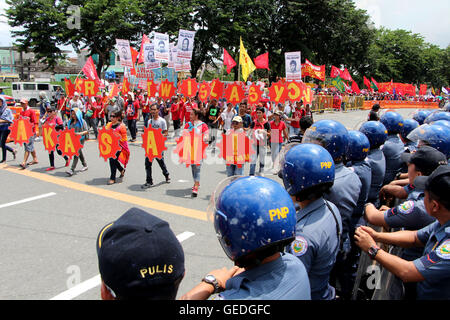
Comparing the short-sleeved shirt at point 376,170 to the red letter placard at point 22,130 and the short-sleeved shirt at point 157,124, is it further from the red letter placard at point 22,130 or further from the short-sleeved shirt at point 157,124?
the red letter placard at point 22,130

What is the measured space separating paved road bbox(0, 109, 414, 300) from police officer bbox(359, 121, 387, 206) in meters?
1.76

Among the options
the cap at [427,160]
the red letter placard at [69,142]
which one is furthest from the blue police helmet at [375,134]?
the red letter placard at [69,142]

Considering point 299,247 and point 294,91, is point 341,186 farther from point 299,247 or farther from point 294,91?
point 294,91

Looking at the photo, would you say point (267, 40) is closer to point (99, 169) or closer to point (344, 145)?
point (99, 169)

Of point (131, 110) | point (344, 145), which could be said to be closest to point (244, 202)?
point (344, 145)

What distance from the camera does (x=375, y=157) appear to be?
157 inches

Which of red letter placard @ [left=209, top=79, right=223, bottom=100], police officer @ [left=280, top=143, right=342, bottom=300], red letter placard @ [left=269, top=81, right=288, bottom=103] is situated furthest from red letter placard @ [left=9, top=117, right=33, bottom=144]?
police officer @ [left=280, top=143, right=342, bottom=300]

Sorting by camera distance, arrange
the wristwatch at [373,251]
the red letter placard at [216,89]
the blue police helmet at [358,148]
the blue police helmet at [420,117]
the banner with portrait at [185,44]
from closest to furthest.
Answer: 1. the wristwatch at [373,251]
2. the blue police helmet at [358,148]
3. the blue police helmet at [420,117]
4. the red letter placard at [216,89]
5. the banner with portrait at [185,44]

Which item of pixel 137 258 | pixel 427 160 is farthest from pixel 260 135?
pixel 137 258

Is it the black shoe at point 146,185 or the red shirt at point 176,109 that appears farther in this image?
the red shirt at point 176,109

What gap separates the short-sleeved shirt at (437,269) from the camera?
1.77 m

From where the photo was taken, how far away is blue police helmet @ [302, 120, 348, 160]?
3146 millimetres

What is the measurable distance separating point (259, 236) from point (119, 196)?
6.05 metres

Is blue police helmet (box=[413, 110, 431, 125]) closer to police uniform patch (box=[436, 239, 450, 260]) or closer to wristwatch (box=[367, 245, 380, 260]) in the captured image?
wristwatch (box=[367, 245, 380, 260])
